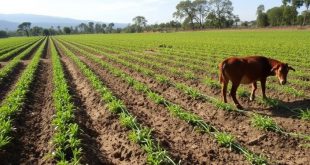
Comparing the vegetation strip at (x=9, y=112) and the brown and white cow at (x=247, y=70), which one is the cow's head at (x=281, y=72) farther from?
the vegetation strip at (x=9, y=112)

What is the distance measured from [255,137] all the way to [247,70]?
2540mm

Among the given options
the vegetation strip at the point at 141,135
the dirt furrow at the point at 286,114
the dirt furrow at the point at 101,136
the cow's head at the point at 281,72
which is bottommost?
the dirt furrow at the point at 101,136

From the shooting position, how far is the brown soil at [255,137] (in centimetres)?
648

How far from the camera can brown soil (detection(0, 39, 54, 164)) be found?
6.63 m

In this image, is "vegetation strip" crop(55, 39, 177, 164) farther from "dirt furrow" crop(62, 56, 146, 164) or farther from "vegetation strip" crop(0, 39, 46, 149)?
"vegetation strip" crop(0, 39, 46, 149)

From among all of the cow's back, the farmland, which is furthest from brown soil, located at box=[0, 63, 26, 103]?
the cow's back

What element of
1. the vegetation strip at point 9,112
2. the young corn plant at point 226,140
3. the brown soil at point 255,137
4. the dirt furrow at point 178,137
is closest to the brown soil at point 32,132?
the vegetation strip at point 9,112

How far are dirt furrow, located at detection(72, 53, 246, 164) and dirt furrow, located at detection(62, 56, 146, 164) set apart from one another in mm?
732

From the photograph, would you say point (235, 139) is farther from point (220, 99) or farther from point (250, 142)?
point (220, 99)

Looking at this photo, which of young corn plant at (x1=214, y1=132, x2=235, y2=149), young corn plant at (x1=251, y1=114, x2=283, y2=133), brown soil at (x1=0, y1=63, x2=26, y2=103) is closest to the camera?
young corn plant at (x1=214, y1=132, x2=235, y2=149)

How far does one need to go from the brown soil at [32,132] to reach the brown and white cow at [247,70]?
16.5 ft

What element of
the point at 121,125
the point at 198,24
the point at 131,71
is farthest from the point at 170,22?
the point at 121,125

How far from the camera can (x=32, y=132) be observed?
26.8 feet

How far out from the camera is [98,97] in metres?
11.3
